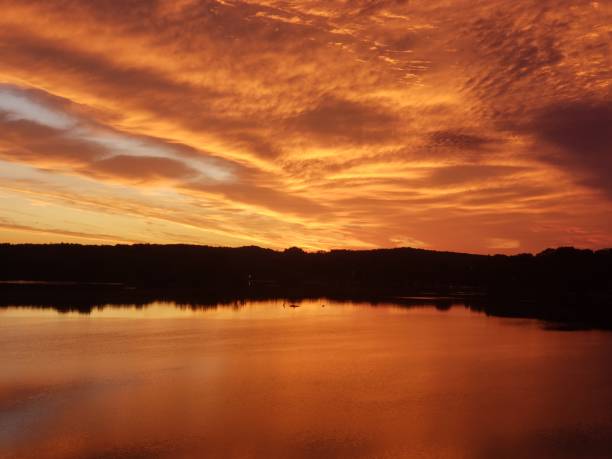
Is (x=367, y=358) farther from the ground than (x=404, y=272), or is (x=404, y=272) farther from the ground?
(x=404, y=272)

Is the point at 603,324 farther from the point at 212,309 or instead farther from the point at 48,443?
the point at 48,443

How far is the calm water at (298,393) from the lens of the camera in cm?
1229

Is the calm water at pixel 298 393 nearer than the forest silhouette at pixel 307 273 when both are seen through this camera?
Yes

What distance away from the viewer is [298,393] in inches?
670

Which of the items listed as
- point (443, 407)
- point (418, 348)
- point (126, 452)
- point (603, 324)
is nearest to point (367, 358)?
point (418, 348)

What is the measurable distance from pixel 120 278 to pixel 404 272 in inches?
2008

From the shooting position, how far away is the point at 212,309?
46.2 meters

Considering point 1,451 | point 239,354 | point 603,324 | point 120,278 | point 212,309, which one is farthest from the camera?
point 120,278

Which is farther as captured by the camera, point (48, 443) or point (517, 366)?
point (517, 366)

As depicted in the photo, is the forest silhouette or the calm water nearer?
the calm water

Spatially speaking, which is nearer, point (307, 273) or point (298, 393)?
point (298, 393)

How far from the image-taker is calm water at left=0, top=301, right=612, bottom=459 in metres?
12.3

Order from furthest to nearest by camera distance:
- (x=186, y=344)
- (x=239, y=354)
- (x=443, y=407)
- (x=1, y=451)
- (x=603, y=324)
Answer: (x=603, y=324) → (x=186, y=344) → (x=239, y=354) → (x=443, y=407) → (x=1, y=451)

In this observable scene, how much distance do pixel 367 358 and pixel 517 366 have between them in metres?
5.87
